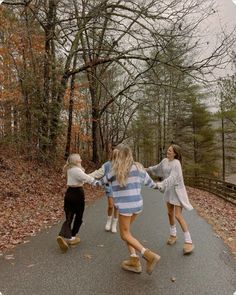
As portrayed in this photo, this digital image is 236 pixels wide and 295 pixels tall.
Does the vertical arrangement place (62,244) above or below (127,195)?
below

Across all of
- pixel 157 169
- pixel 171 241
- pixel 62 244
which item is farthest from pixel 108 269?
pixel 157 169

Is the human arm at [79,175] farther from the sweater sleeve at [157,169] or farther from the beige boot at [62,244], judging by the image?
the sweater sleeve at [157,169]

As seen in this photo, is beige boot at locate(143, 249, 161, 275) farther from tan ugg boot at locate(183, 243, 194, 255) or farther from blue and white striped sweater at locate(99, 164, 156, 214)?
tan ugg boot at locate(183, 243, 194, 255)

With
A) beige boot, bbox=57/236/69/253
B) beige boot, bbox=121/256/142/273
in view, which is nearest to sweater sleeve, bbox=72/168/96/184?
beige boot, bbox=57/236/69/253

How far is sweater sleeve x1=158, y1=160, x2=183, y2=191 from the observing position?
6.17m

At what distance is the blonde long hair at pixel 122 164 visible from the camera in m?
5.18

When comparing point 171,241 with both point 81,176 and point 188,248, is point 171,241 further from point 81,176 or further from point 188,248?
point 81,176

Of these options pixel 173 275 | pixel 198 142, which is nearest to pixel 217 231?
pixel 173 275

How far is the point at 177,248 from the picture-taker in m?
6.41

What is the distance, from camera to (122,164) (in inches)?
207

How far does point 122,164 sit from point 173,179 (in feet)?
4.47

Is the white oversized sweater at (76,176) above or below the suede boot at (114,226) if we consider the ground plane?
above

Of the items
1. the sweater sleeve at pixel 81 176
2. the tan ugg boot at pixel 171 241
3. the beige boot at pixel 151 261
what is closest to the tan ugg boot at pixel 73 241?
the sweater sleeve at pixel 81 176

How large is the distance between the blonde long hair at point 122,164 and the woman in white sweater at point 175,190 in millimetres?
1009
